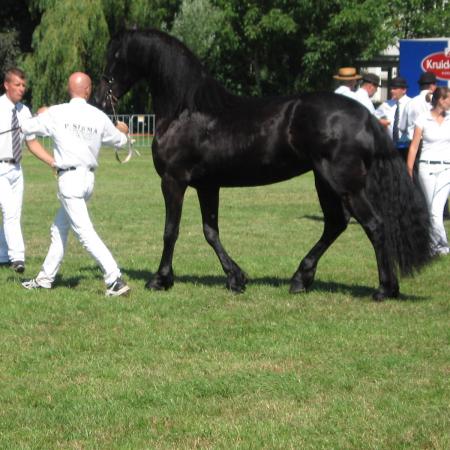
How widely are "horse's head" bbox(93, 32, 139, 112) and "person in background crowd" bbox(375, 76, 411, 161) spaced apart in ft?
17.1

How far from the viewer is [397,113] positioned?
1511 cm

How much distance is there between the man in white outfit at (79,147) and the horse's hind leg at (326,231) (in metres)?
1.61

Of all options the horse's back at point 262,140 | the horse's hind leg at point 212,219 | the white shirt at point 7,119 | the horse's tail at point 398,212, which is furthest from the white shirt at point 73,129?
the horse's tail at point 398,212

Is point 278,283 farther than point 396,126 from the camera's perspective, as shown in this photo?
No

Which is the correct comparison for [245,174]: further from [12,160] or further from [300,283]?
[12,160]

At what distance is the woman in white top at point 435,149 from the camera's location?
11.9 meters

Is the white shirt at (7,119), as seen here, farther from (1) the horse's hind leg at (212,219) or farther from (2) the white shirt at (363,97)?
(2) the white shirt at (363,97)

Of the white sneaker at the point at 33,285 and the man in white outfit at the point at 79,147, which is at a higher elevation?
the man in white outfit at the point at 79,147

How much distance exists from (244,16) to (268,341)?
42023 mm

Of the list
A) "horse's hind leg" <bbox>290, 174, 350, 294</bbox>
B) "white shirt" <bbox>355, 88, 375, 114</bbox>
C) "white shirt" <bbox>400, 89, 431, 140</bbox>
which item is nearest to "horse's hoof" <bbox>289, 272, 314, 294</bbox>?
"horse's hind leg" <bbox>290, 174, 350, 294</bbox>

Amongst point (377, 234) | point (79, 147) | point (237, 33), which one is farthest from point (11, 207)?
point (237, 33)

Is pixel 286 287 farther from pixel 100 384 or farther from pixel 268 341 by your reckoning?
pixel 100 384

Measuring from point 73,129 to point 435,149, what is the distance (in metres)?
4.44

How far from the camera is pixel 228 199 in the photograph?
20516mm
